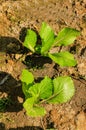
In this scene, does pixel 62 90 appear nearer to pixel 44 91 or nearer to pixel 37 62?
pixel 44 91

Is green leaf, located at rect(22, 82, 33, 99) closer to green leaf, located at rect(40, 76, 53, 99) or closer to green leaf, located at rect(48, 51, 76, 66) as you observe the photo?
green leaf, located at rect(40, 76, 53, 99)

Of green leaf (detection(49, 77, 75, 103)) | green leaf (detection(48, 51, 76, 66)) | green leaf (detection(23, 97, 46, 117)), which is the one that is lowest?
green leaf (detection(23, 97, 46, 117))

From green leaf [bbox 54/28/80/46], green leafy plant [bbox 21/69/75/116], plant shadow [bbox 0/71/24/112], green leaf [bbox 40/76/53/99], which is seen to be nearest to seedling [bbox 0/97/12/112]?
plant shadow [bbox 0/71/24/112]

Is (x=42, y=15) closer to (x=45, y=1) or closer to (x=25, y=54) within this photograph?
(x=45, y=1)

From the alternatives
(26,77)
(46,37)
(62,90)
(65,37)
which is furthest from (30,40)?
(62,90)

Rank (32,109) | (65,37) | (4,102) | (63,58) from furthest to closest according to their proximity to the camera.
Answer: (65,37)
(63,58)
(4,102)
(32,109)

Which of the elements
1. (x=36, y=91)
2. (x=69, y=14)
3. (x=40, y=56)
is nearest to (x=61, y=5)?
(x=69, y=14)
